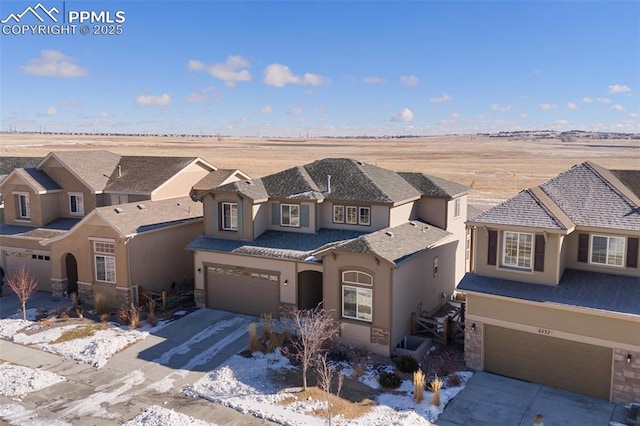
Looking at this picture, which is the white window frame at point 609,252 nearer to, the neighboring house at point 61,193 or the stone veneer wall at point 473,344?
the stone veneer wall at point 473,344

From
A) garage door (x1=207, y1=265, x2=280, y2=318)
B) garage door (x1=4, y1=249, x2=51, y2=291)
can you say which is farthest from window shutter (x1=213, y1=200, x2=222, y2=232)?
garage door (x1=4, y1=249, x2=51, y2=291)

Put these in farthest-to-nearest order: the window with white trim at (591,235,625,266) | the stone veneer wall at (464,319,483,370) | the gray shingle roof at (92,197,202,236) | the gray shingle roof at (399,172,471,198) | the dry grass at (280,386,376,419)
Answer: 1. the gray shingle roof at (399,172,471,198)
2. the gray shingle roof at (92,197,202,236)
3. the stone veneer wall at (464,319,483,370)
4. the window with white trim at (591,235,625,266)
5. the dry grass at (280,386,376,419)

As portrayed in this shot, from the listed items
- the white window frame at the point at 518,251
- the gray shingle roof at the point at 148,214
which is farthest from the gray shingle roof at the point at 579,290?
the gray shingle roof at the point at 148,214

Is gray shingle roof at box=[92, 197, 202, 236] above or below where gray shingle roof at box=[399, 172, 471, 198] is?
below

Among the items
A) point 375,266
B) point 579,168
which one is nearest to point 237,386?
point 375,266

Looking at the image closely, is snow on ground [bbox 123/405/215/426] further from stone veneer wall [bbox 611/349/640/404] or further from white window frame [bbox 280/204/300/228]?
stone veneer wall [bbox 611/349/640/404]
